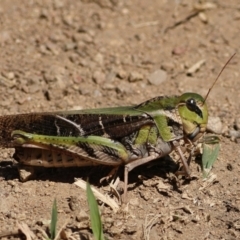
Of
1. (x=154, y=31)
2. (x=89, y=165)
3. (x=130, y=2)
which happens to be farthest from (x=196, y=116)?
(x=130, y=2)

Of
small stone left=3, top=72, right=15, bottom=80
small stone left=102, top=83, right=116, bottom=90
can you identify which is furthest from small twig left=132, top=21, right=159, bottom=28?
small stone left=3, top=72, right=15, bottom=80

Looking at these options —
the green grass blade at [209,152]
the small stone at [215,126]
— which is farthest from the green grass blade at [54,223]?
the small stone at [215,126]

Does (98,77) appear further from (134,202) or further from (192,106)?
(134,202)

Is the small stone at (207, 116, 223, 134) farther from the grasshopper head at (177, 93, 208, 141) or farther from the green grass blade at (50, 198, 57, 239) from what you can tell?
the green grass blade at (50, 198, 57, 239)

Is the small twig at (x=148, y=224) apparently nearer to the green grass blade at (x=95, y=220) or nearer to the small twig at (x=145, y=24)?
the green grass blade at (x=95, y=220)

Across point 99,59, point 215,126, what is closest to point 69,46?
point 99,59

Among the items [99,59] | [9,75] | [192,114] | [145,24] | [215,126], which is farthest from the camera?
[145,24]

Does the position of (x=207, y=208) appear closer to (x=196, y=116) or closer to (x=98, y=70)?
(x=196, y=116)
